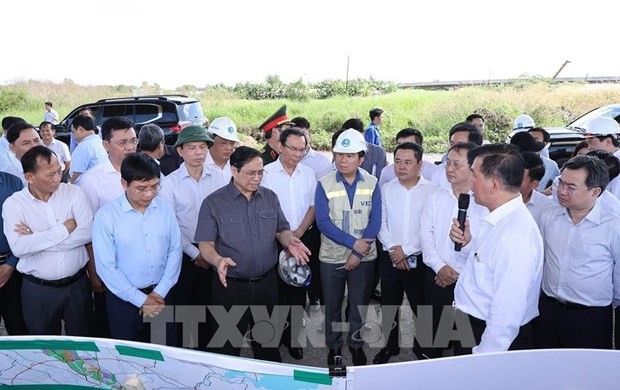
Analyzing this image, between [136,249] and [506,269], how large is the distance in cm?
208

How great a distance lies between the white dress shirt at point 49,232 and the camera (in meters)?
3.01

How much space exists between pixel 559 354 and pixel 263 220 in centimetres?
202

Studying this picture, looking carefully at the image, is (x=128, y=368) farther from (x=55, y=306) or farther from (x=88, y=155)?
(x=88, y=155)

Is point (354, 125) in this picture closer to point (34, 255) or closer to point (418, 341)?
point (418, 341)

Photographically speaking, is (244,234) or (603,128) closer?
(244,234)

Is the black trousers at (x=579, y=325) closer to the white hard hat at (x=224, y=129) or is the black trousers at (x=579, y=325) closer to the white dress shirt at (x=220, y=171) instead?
the white dress shirt at (x=220, y=171)

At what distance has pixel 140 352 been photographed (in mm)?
1890

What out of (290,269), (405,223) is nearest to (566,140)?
(405,223)

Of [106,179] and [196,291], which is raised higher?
[106,179]

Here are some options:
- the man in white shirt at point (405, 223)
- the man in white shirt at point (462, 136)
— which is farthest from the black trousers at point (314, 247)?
the man in white shirt at point (462, 136)

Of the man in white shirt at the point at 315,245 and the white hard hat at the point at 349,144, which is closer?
the white hard hat at the point at 349,144

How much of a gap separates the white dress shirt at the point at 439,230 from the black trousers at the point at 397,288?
1.20ft

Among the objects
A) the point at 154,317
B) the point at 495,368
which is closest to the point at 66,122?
the point at 154,317

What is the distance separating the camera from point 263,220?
3.36 metres
